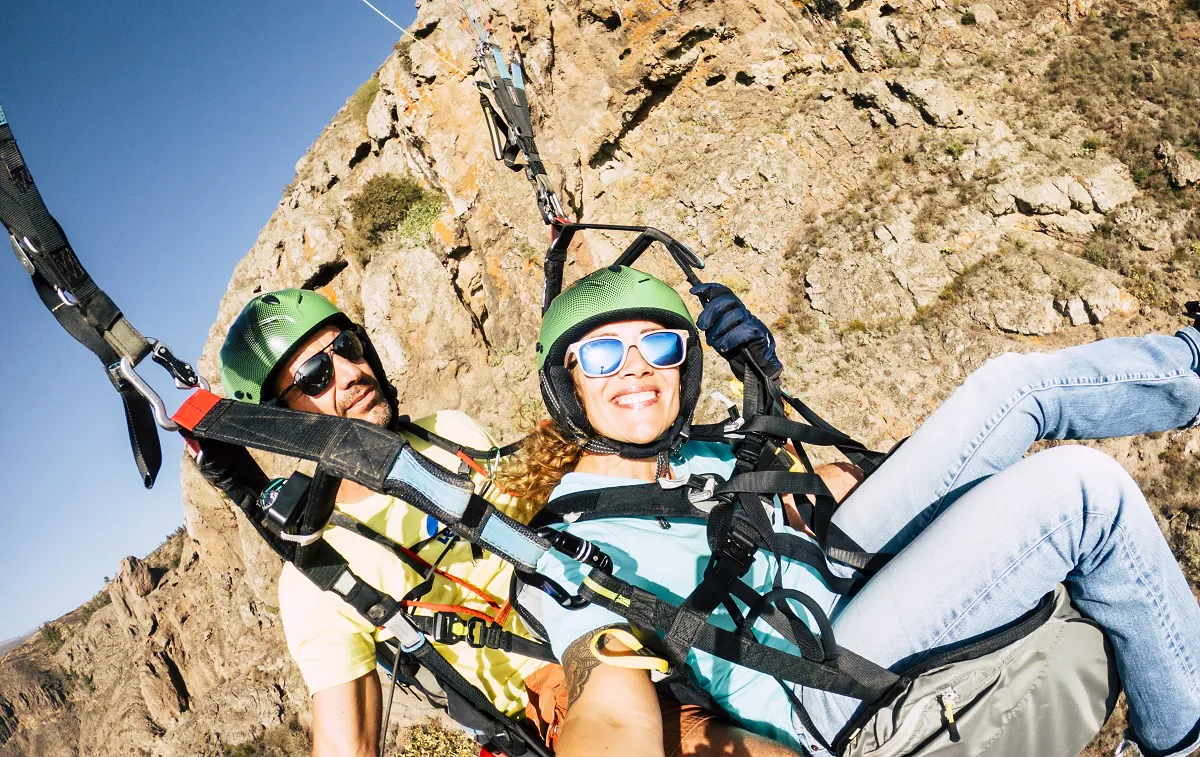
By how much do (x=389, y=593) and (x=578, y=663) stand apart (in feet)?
5.51

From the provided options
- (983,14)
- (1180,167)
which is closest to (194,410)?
(1180,167)

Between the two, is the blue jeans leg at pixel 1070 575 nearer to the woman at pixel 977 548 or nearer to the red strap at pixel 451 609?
the woman at pixel 977 548

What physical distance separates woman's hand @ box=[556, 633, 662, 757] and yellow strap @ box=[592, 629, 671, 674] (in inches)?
0.8

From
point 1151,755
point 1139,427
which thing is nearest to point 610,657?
point 1151,755

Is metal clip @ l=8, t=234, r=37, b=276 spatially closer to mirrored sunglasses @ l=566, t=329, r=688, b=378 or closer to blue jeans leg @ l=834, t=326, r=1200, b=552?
mirrored sunglasses @ l=566, t=329, r=688, b=378

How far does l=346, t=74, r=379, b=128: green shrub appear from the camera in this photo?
22.0 m

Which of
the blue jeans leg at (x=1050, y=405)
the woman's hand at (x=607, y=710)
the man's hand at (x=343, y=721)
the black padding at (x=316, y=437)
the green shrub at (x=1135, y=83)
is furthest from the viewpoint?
the green shrub at (x=1135, y=83)

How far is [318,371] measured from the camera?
3.92m

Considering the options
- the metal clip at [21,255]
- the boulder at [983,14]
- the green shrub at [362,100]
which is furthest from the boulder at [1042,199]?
the green shrub at [362,100]

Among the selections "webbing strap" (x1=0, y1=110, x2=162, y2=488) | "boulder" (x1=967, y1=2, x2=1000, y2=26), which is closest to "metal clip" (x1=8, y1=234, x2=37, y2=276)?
"webbing strap" (x1=0, y1=110, x2=162, y2=488)

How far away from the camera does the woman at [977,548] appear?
215cm

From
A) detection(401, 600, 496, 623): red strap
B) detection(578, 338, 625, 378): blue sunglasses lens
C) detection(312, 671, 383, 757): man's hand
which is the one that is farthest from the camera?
detection(401, 600, 496, 623): red strap

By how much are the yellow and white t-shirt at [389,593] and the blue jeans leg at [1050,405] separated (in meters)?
2.24

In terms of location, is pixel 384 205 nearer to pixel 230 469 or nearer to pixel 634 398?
pixel 634 398
